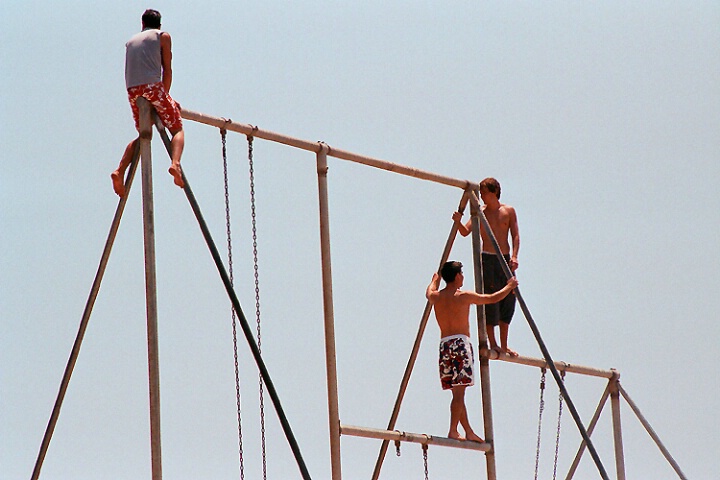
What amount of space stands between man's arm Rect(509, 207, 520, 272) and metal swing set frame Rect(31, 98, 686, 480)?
0.24 metres

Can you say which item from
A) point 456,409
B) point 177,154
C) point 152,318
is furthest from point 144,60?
point 456,409

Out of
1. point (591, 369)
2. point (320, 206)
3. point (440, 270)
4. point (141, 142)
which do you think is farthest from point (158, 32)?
point (591, 369)

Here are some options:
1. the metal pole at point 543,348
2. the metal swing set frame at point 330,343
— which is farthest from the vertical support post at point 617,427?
the metal pole at point 543,348

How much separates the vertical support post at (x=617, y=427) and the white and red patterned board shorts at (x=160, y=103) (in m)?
7.56

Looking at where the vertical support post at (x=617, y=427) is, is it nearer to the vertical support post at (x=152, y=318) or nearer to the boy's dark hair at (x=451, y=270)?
the boy's dark hair at (x=451, y=270)

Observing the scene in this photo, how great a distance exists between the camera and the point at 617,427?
66.0ft

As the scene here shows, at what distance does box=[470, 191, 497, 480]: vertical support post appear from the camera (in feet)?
55.5

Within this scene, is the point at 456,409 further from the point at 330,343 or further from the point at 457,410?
the point at 330,343

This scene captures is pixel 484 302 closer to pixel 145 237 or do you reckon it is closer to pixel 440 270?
pixel 440 270

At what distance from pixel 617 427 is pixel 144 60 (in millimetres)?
8454

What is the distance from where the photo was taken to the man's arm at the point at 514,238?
1731 centimetres

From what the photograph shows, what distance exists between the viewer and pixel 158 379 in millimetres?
13117

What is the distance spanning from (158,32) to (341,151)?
2.66 m

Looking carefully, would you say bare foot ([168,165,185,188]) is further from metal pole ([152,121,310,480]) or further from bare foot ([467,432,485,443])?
bare foot ([467,432,485,443])
